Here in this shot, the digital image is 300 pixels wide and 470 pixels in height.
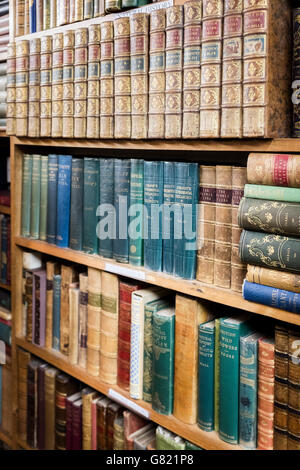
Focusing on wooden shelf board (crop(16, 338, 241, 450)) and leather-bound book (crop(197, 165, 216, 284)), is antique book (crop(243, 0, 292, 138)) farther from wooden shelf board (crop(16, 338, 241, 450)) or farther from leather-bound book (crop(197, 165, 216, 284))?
wooden shelf board (crop(16, 338, 241, 450))

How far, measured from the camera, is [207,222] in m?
1.07

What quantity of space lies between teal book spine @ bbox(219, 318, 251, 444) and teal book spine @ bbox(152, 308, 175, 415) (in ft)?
0.47

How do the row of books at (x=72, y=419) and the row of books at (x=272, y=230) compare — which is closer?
the row of books at (x=272, y=230)

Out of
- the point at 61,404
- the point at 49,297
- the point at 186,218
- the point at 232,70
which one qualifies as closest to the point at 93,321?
the point at 49,297

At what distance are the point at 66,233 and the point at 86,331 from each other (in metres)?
0.31

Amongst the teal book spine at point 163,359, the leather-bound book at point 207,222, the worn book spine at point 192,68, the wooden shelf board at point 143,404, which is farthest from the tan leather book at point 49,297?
the worn book spine at point 192,68

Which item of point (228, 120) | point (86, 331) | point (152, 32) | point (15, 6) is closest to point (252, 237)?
point (228, 120)

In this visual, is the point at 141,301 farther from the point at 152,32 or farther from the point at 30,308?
the point at 152,32

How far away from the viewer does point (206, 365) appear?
108 centimetres

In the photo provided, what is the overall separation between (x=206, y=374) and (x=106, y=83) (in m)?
0.78

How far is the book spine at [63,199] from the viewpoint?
137 centimetres

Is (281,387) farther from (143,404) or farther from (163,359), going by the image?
(143,404)

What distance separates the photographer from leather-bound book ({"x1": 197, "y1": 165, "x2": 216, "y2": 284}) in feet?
3.46

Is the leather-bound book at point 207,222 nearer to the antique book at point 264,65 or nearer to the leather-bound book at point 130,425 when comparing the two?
the antique book at point 264,65
